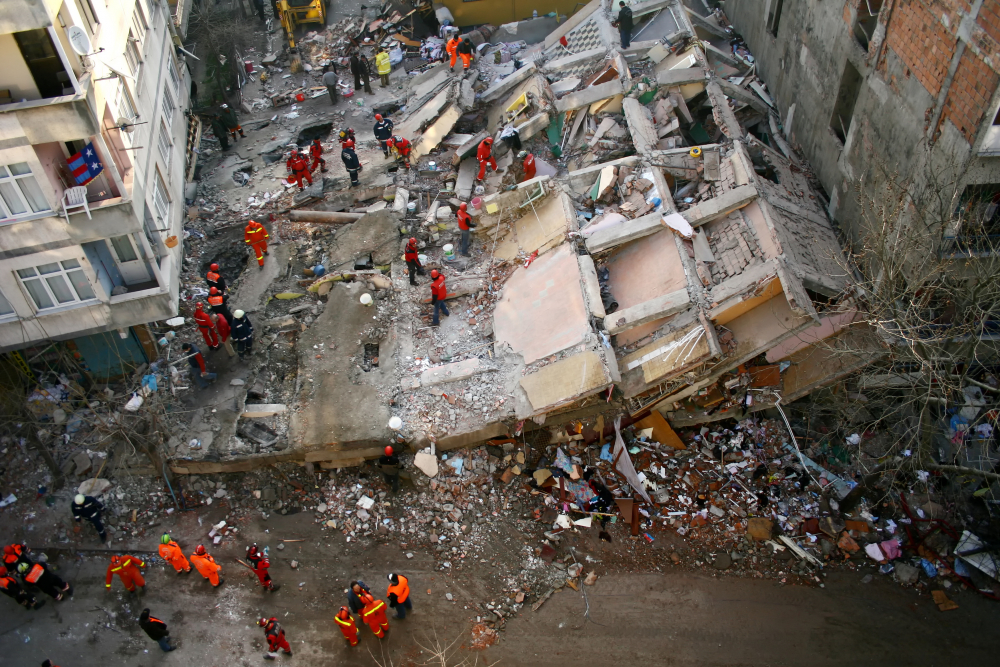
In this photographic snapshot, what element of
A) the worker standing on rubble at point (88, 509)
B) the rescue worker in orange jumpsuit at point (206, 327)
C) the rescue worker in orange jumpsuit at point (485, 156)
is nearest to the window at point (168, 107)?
the rescue worker in orange jumpsuit at point (206, 327)

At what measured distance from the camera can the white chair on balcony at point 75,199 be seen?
1077 centimetres

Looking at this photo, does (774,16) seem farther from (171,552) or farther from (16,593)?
(16,593)

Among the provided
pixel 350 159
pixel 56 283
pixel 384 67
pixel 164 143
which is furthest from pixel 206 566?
pixel 384 67

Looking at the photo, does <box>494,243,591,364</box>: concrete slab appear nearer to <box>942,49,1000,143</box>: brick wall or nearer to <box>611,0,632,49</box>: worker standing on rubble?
<box>942,49,1000,143</box>: brick wall

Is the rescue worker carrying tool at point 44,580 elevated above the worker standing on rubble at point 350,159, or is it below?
below

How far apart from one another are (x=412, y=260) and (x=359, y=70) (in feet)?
29.7

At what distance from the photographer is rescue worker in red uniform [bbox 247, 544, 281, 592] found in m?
10.3

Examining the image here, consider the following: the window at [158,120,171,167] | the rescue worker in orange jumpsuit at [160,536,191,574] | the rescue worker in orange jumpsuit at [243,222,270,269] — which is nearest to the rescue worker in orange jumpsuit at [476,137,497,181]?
the rescue worker in orange jumpsuit at [243,222,270,269]

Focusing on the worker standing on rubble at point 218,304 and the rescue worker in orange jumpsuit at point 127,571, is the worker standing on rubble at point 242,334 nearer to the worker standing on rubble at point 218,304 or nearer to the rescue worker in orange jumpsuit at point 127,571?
the worker standing on rubble at point 218,304

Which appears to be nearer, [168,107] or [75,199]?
[75,199]

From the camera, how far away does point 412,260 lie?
1390 centimetres

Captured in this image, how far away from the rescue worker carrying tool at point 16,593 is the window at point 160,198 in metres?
6.78

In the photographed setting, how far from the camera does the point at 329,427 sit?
39.3 feet

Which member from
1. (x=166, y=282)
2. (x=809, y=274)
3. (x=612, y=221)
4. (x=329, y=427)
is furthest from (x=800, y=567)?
(x=166, y=282)
